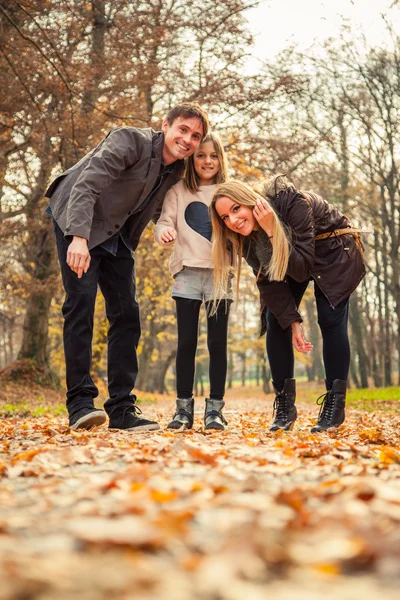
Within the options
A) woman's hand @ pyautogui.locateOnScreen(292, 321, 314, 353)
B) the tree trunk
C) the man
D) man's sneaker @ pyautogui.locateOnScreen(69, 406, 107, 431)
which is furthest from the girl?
the tree trunk

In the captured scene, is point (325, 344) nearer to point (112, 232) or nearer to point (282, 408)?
point (282, 408)

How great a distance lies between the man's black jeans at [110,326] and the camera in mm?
4289

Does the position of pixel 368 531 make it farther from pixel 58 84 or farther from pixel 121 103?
pixel 121 103

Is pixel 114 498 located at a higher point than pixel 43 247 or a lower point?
lower

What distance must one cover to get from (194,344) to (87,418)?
3.47ft

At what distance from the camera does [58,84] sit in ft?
32.2

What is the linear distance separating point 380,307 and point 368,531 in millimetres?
25210

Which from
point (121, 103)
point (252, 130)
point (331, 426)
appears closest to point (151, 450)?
point (331, 426)

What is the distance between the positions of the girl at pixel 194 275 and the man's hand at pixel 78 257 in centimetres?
76

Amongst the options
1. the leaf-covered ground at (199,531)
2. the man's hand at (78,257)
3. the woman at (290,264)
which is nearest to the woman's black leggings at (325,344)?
the woman at (290,264)

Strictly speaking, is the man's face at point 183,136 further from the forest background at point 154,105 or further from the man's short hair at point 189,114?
the forest background at point 154,105

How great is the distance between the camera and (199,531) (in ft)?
4.69

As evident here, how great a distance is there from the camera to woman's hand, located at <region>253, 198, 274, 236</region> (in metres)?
4.27

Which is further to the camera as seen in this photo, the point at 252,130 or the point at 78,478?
the point at 252,130
